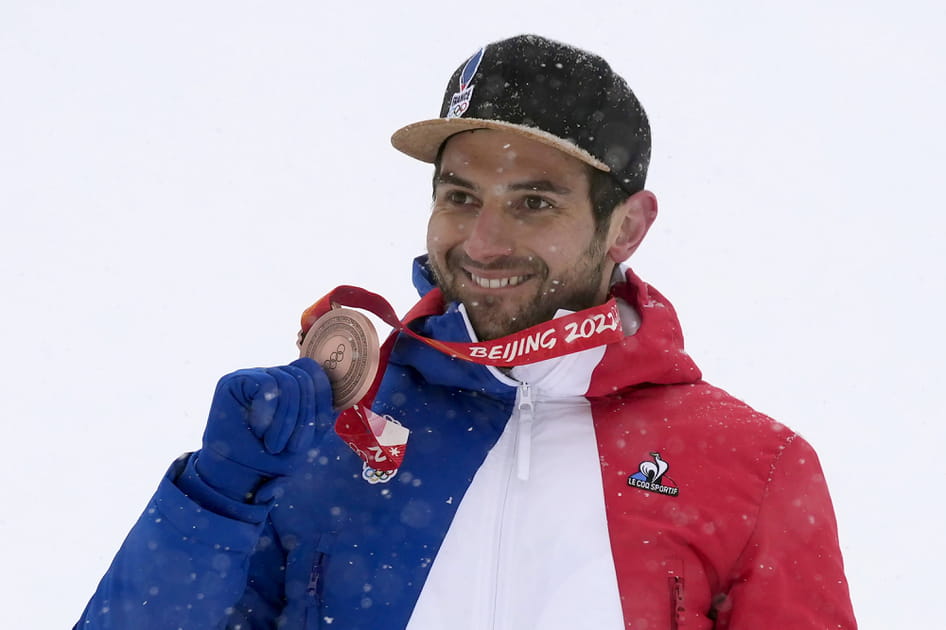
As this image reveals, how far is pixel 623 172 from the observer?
2.62 m

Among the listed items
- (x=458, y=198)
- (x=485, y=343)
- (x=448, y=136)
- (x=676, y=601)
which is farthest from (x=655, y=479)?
(x=448, y=136)

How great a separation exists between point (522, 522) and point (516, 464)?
0.15 metres

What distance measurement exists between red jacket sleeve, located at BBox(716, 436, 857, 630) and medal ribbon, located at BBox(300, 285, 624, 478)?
0.57 metres

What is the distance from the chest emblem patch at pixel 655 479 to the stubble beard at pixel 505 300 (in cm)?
52

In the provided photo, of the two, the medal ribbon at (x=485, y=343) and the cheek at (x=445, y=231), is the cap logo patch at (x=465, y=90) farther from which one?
the medal ribbon at (x=485, y=343)

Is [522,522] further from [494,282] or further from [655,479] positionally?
[494,282]

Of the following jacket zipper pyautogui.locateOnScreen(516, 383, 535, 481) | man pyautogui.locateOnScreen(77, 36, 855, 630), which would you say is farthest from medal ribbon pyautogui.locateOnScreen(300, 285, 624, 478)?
→ jacket zipper pyautogui.locateOnScreen(516, 383, 535, 481)

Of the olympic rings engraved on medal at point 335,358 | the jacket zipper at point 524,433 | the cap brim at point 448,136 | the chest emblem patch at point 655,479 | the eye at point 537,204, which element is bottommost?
the chest emblem patch at point 655,479

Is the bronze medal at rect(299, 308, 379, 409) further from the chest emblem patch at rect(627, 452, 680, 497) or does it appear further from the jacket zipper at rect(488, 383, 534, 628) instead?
the chest emblem patch at rect(627, 452, 680, 497)

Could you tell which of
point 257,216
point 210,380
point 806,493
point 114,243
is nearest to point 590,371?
point 806,493

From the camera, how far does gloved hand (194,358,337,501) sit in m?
1.95

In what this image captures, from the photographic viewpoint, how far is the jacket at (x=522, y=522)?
1.97 metres

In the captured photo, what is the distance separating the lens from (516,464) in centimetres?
229

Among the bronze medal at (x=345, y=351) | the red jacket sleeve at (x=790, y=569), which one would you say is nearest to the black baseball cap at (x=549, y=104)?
the bronze medal at (x=345, y=351)
